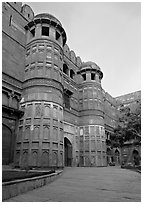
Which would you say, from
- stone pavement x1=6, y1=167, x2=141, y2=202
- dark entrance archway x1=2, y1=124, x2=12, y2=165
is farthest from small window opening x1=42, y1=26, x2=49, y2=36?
stone pavement x1=6, y1=167, x2=141, y2=202

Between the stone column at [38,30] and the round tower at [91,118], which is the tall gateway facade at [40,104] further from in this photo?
the round tower at [91,118]

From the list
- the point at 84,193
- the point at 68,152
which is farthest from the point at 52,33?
the point at 84,193

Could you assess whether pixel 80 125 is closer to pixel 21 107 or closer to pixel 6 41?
pixel 21 107

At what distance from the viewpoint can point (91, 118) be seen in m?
25.9

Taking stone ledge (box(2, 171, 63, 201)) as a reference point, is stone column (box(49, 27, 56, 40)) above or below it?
above

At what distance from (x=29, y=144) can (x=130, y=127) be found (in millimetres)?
13717

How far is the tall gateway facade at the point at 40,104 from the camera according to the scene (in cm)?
1558

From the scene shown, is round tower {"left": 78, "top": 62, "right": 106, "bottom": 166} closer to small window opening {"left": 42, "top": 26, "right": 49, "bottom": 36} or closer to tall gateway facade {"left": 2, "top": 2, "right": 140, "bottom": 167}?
tall gateway facade {"left": 2, "top": 2, "right": 140, "bottom": 167}

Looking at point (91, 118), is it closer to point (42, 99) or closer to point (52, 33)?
point (42, 99)

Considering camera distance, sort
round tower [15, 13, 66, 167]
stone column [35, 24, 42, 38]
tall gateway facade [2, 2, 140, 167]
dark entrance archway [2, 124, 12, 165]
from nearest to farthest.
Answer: dark entrance archway [2, 124, 12, 165] → round tower [15, 13, 66, 167] → tall gateway facade [2, 2, 140, 167] → stone column [35, 24, 42, 38]

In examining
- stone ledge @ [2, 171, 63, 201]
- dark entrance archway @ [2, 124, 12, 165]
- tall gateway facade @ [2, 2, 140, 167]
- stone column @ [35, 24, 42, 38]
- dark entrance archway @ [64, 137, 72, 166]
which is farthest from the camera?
dark entrance archway @ [64, 137, 72, 166]

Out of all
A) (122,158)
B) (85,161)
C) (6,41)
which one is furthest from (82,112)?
(122,158)

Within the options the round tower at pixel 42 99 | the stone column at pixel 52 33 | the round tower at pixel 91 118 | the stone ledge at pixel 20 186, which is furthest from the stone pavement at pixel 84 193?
the stone column at pixel 52 33

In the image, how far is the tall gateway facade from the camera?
15578 millimetres
